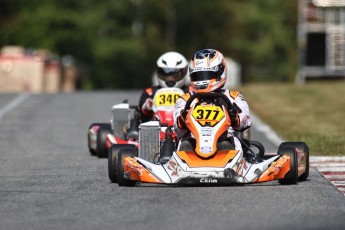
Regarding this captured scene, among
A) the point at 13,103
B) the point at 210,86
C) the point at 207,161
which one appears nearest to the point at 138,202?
the point at 207,161

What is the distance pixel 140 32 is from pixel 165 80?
52668mm

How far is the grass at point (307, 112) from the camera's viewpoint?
720 inches

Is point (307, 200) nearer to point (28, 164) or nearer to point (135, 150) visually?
point (135, 150)

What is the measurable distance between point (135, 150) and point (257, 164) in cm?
129

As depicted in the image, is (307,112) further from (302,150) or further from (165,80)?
(302,150)

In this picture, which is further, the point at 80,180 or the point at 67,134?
the point at 67,134

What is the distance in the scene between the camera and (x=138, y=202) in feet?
34.9

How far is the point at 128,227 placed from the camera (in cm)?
920

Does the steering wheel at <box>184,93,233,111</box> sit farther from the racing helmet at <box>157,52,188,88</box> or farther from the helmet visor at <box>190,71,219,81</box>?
the racing helmet at <box>157,52,188,88</box>

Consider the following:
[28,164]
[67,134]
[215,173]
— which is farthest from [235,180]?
[67,134]

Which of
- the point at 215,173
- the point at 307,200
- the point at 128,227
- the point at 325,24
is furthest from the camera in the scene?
the point at 325,24

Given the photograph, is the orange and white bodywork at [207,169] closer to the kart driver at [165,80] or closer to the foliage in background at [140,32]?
the kart driver at [165,80]

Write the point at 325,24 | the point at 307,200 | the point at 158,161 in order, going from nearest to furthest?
the point at 307,200
the point at 158,161
the point at 325,24

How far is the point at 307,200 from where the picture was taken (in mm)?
10602
